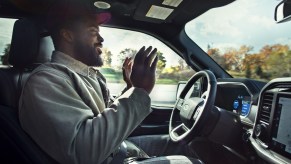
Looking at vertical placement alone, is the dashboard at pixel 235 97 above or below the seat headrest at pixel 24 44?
below

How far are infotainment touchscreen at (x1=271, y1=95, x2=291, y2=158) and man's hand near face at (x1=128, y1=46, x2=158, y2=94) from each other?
714 millimetres

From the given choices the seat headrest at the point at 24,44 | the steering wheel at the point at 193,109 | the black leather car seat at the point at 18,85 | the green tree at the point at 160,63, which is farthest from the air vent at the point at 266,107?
the seat headrest at the point at 24,44

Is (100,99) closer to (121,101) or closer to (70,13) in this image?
(121,101)

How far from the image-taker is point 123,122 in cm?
126

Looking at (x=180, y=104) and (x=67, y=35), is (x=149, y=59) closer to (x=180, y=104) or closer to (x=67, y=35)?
(x=67, y=35)

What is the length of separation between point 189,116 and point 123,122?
91 centimetres

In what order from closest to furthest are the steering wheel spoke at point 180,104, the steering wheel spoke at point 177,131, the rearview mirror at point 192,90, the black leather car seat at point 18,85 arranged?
the black leather car seat at point 18,85 → the steering wheel spoke at point 177,131 → the steering wheel spoke at point 180,104 → the rearview mirror at point 192,90

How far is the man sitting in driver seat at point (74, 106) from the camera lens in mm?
1161

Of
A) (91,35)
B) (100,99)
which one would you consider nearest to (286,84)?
(100,99)

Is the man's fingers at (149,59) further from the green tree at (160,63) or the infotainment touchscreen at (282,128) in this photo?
the infotainment touchscreen at (282,128)

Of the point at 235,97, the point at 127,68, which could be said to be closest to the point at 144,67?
the point at 127,68

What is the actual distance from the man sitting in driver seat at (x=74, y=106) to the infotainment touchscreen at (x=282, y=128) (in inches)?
18.7

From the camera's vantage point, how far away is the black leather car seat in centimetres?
128

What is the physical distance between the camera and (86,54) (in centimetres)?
165
